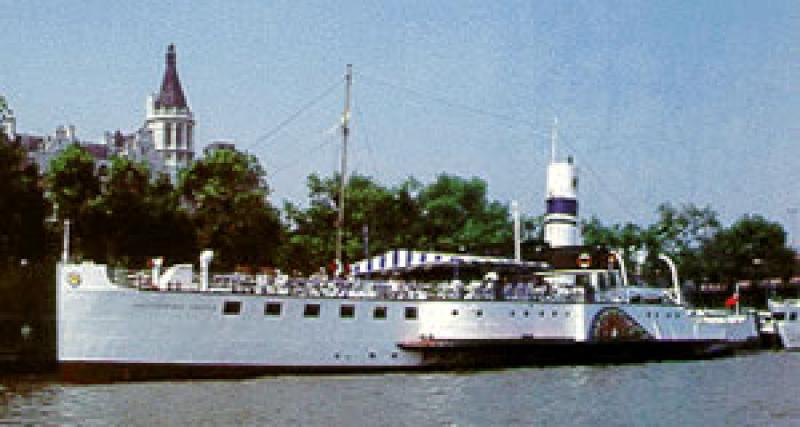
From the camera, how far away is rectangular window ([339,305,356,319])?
39.1m

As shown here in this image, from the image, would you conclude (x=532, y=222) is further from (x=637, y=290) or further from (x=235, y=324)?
(x=235, y=324)

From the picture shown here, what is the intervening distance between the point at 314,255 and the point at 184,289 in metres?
34.2

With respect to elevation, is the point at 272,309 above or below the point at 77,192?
below

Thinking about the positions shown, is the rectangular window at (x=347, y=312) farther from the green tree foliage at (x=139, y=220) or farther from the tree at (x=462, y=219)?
the tree at (x=462, y=219)

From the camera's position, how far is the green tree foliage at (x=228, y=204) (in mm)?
59375

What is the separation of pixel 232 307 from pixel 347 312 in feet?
13.9

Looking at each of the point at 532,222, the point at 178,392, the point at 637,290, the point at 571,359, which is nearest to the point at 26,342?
the point at 178,392

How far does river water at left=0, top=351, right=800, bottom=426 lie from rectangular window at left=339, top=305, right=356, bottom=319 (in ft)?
7.17

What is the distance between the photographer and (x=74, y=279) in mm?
35406

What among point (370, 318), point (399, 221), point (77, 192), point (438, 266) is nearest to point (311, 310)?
point (370, 318)

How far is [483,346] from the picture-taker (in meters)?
41.0

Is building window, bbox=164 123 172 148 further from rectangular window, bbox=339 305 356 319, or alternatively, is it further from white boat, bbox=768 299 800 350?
rectangular window, bbox=339 305 356 319

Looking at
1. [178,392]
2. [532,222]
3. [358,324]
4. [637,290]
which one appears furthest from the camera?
[532,222]

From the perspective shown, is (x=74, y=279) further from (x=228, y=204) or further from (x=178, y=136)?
(x=178, y=136)
